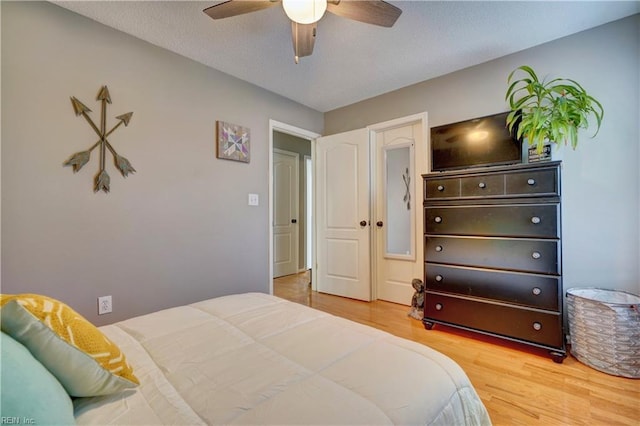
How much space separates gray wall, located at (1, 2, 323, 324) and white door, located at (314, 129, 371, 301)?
1.02 metres

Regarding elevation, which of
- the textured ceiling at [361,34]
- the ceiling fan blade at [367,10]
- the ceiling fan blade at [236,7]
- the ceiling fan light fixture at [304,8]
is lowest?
the ceiling fan light fixture at [304,8]

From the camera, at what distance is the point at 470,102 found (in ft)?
9.20

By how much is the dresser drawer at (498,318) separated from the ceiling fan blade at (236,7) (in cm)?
251

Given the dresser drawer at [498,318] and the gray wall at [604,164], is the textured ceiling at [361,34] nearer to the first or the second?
the gray wall at [604,164]

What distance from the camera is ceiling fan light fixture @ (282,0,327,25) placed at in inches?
57.2

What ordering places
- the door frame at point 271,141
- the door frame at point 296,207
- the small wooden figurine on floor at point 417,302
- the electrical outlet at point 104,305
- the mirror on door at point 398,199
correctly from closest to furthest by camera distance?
the electrical outlet at point 104,305
the small wooden figurine on floor at point 417,302
the door frame at point 271,141
the mirror on door at point 398,199
the door frame at point 296,207

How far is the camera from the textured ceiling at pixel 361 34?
199 centimetres

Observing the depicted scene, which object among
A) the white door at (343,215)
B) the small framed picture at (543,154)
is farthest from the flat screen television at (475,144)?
the white door at (343,215)

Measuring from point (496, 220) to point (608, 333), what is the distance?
3.12 ft

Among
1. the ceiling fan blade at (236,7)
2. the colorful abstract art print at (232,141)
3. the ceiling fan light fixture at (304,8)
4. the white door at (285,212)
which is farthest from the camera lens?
the white door at (285,212)

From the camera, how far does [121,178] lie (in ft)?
7.20

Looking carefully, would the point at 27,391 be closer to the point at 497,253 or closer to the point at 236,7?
the point at 236,7

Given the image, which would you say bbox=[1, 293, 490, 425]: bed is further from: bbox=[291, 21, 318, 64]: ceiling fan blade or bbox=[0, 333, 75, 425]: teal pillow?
bbox=[291, 21, 318, 64]: ceiling fan blade

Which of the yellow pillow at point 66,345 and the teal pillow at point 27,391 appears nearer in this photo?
the teal pillow at point 27,391
